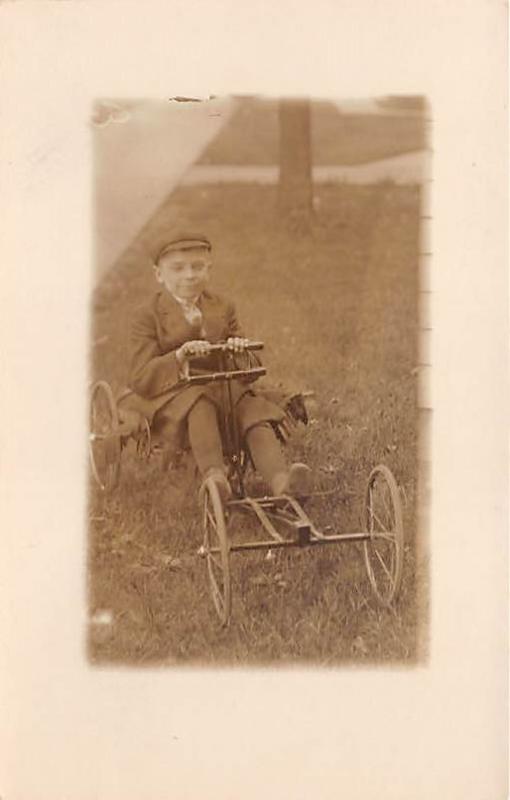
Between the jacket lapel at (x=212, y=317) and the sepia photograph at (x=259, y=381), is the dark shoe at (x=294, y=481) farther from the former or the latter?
the jacket lapel at (x=212, y=317)

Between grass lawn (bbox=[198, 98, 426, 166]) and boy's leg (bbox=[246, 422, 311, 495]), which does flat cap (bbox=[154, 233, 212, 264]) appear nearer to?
grass lawn (bbox=[198, 98, 426, 166])

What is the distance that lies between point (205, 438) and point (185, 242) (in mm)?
386

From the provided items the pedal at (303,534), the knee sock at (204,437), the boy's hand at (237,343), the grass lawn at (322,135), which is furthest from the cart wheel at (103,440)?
the grass lawn at (322,135)

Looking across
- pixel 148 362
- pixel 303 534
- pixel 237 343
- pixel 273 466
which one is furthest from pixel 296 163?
pixel 303 534

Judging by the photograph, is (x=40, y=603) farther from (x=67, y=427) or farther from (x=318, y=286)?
(x=318, y=286)

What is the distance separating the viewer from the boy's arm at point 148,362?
170 cm

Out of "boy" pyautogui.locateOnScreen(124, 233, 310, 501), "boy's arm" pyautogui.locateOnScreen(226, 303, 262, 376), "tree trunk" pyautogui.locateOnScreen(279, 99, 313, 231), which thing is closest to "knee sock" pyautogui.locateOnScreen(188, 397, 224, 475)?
"boy" pyautogui.locateOnScreen(124, 233, 310, 501)

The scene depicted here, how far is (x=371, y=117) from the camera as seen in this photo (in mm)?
1689

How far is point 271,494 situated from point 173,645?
0.35 metres

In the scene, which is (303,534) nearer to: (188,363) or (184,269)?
(188,363)

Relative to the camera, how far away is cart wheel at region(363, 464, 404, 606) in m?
1.69

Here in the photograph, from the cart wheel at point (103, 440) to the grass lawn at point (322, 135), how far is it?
1.63ft

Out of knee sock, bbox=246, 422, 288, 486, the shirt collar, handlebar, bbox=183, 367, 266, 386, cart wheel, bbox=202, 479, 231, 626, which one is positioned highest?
the shirt collar

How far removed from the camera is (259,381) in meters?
1.71
